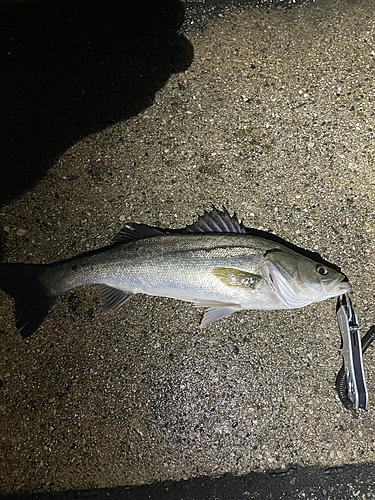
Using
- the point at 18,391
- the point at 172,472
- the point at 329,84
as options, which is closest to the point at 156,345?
the point at 172,472

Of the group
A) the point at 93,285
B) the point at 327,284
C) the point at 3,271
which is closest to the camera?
the point at 327,284

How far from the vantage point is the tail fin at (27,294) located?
2811 millimetres

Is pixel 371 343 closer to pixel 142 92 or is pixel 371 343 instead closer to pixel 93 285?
pixel 93 285

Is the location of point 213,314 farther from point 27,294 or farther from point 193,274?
point 27,294

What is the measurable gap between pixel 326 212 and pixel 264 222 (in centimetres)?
64

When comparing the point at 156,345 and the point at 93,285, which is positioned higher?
the point at 93,285

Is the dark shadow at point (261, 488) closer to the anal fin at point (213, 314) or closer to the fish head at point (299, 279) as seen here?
the anal fin at point (213, 314)

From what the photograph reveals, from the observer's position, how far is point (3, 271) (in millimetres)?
2830

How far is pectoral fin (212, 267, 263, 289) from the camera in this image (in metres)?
2.56

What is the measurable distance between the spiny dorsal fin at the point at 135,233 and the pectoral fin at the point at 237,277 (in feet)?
2.32

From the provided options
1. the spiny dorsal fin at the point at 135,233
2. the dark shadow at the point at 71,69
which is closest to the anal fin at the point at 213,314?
the spiny dorsal fin at the point at 135,233

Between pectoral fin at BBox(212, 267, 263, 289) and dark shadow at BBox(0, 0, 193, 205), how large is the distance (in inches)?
76.8

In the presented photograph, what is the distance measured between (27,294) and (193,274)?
162 cm

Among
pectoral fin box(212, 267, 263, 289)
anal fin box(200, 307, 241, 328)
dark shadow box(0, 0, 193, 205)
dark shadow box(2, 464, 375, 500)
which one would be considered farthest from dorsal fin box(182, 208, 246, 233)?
dark shadow box(2, 464, 375, 500)
